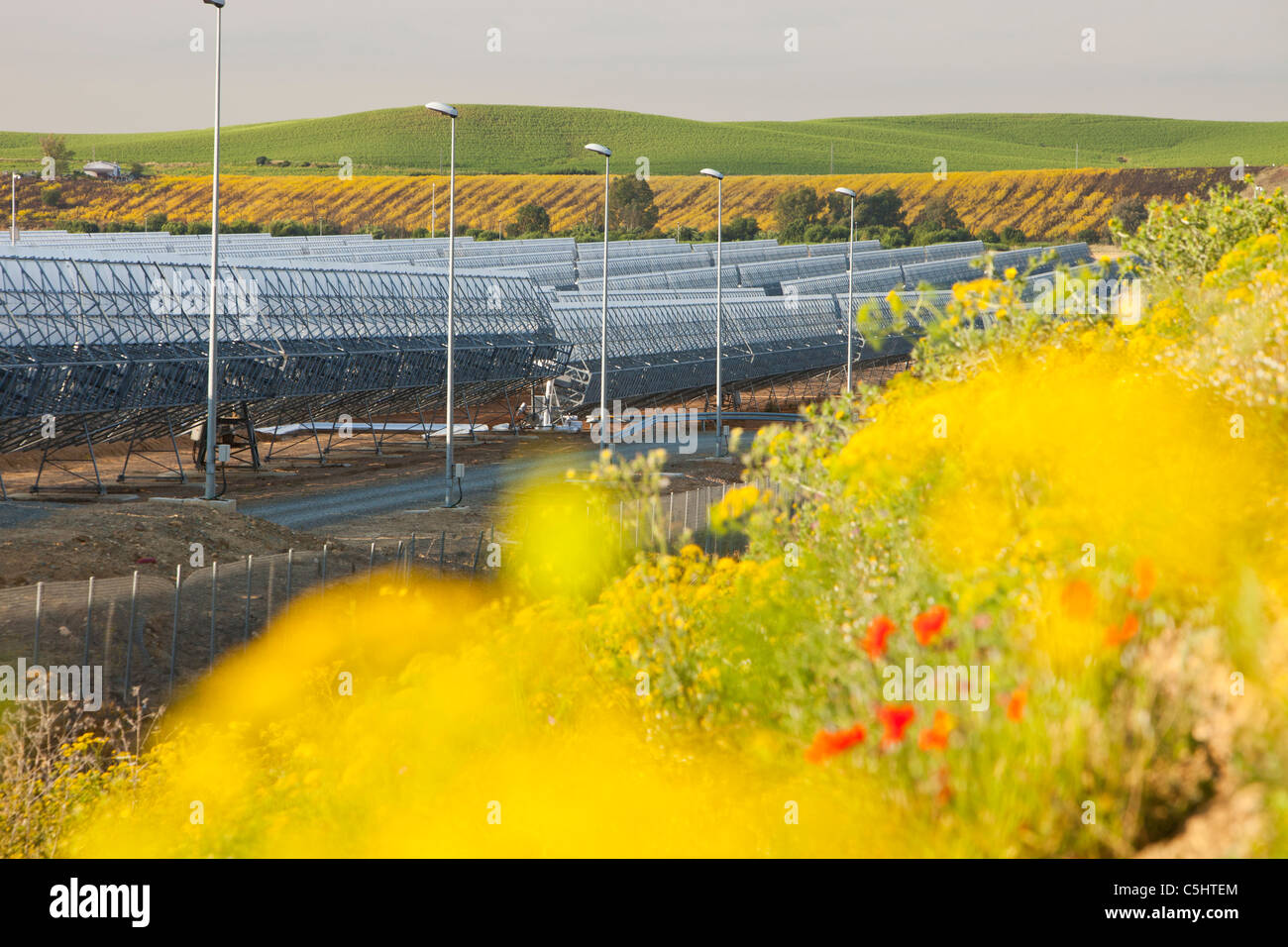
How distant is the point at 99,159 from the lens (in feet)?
640

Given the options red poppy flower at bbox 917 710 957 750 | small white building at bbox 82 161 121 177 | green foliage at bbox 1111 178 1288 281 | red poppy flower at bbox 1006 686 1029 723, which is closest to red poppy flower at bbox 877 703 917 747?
red poppy flower at bbox 917 710 957 750

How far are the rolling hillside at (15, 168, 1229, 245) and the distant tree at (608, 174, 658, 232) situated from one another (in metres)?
2.79

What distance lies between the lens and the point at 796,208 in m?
146

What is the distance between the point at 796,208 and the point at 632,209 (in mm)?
17887

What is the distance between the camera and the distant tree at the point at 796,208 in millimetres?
144750

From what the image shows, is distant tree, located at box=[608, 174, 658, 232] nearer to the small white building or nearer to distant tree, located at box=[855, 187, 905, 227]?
distant tree, located at box=[855, 187, 905, 227]

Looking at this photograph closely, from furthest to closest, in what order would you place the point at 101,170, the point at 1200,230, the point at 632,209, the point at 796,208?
the point at 101,170 < the point at 632,209 < the point at 796,208 < the point at 1200,230

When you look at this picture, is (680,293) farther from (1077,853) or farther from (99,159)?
(99,159)

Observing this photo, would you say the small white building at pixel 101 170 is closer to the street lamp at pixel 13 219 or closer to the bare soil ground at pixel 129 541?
the street lamp at pixel 13 219

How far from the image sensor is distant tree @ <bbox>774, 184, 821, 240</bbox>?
144750 millimetres

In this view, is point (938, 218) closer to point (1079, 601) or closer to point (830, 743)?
point (1079, 601)

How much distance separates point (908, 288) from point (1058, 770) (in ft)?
289

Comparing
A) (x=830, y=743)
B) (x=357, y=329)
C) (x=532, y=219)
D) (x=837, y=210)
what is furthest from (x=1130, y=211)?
(x=830, y=743)
